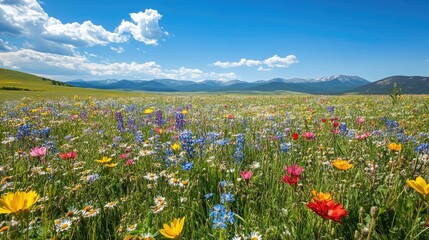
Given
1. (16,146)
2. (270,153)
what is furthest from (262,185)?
(16,146)

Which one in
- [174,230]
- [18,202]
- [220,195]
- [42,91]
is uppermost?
[18,202]

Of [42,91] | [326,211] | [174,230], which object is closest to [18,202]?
[174,230]

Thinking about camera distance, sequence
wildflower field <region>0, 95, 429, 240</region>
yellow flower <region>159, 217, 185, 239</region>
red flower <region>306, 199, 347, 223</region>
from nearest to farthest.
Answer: red flower <region>306, 199, 347, 223</region> < yellow flower <region>159, 217, 185, 239</region> < wildflower field <region>0, 95, 429, 240</region>

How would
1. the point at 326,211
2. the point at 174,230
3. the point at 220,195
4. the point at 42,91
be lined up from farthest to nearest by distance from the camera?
the point at 42,91
the point at 220,195
the point at 174,230
the point at 326,211

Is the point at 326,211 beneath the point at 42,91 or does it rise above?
above

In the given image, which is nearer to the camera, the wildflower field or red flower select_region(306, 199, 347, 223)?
red flower select_region(306, 199, 347, 223)

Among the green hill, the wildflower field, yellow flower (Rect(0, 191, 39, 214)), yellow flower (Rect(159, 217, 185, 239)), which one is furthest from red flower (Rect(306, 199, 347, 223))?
the green hill

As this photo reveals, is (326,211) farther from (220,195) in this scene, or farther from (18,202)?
A: (18,202)

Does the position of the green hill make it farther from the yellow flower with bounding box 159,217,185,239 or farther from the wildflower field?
the yellow flower with bounding box 159,217,185,239

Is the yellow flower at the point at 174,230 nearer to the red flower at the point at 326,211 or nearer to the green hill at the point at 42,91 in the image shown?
the red flower at the point at 326,211

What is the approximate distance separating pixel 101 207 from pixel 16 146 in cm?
313

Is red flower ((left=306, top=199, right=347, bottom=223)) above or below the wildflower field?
above

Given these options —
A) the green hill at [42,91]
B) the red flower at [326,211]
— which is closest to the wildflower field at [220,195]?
the red flower at [326,211]

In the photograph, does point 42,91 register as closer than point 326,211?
No
